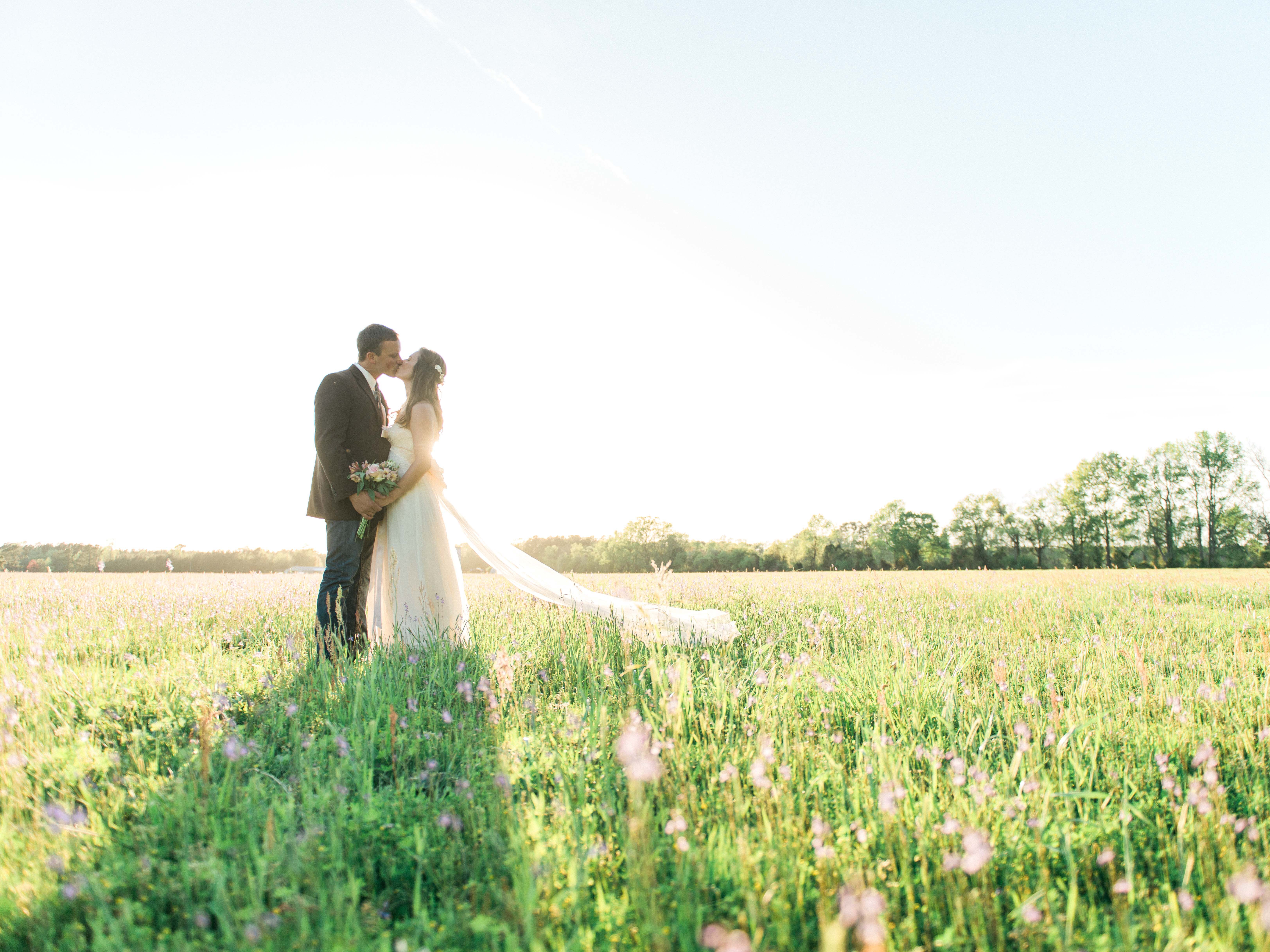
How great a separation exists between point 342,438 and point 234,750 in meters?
3.79

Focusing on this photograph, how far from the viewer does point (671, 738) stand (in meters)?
2.91

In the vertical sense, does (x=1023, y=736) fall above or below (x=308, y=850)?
above

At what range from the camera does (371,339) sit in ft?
20.3

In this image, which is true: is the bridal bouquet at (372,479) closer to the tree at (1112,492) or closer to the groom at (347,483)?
the groom at (347,483)

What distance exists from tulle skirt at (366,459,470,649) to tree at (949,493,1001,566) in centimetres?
7829

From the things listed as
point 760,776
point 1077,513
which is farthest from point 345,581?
point 1077,513

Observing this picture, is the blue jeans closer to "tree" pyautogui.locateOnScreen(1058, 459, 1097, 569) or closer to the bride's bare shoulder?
the bride's bare shoulder

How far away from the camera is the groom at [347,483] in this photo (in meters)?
5.71

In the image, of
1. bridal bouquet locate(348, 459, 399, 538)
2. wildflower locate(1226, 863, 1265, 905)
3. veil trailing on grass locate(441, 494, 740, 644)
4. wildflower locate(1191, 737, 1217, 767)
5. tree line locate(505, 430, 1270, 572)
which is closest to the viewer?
wildflower locate(1226, 863, 1265, 905)

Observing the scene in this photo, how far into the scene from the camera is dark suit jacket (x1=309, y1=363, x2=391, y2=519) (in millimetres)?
5742

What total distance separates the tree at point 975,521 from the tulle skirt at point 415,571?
7829 cm

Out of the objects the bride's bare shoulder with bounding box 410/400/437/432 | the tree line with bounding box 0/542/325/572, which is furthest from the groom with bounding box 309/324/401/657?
the tree line with bounding box 0/542/325/572

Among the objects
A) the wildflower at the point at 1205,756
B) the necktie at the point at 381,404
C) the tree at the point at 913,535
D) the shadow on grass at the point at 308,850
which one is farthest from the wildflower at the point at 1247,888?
the tree at the point at 913,535

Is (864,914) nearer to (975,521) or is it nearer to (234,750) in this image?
(234,750)
